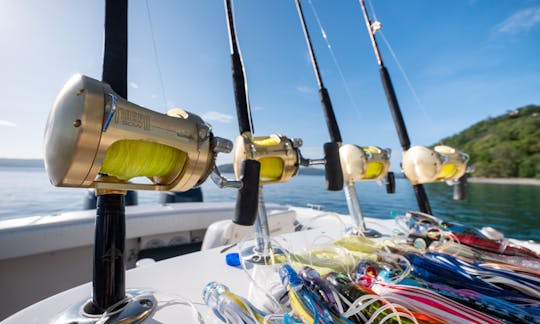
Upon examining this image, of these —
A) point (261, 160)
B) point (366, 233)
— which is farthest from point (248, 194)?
point (366, 233)

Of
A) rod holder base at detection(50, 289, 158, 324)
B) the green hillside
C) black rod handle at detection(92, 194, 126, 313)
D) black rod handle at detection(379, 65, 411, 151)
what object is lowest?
rod holder base at detection(50, 289, 158, 324)

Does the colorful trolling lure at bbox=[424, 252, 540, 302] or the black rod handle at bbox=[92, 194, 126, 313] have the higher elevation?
the black rod handle at bbox=[92, 194, 126, 313]

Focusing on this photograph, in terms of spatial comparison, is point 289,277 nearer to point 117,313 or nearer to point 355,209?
point 117,313

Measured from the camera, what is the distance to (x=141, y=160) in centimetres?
39

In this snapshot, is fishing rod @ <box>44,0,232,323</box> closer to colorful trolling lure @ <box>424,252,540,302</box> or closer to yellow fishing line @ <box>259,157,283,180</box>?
yellow fishing line @ <box>259,157,283,180</box>

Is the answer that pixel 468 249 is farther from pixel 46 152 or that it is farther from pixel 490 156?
pixel 490 156

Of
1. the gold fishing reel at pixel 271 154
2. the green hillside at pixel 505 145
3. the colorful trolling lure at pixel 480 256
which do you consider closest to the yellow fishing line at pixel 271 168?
the gold fishing reel at pixel 271 154

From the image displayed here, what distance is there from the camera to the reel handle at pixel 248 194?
1.92 feet

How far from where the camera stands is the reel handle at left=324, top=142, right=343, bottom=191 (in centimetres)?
79

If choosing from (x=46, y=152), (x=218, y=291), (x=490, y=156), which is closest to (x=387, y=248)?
(x=218, y=291)

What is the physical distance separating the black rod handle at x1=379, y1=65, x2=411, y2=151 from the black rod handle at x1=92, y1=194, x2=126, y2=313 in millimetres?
1347

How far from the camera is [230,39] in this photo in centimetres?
90

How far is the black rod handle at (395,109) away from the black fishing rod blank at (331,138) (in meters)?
0.43

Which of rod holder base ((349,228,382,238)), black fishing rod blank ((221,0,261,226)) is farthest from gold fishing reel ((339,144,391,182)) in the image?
black fishing rod blank ((221,0,261,226))
